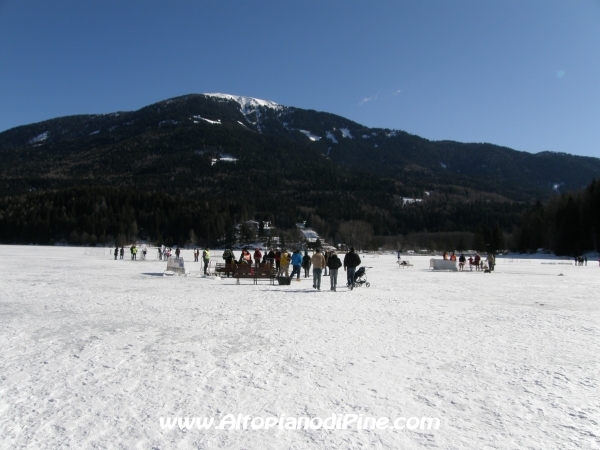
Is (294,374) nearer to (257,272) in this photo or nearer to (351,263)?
(351,263)

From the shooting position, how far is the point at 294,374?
18.7 ft

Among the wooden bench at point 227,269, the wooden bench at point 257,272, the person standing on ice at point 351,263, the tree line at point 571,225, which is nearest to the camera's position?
the person standing on ice at point 351,263

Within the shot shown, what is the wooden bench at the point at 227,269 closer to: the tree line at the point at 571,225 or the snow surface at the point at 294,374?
the snow surface at the point at 294,374

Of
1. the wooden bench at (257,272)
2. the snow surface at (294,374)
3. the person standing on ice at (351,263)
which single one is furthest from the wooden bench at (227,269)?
the snow surface at (294,374)

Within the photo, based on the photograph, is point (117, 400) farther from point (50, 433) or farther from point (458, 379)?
point (458, 379)

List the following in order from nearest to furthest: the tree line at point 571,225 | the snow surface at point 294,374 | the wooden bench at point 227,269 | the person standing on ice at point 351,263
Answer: the snow surface at point 294,374, the person standing on ice at point 351,263, the wooden bench at point 227,269, the tree line at point 571,225

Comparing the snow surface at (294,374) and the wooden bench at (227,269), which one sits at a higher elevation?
the wooden bench at (227,269)

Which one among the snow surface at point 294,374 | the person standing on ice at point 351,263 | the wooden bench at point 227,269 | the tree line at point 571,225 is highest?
the tree line at point 571,225

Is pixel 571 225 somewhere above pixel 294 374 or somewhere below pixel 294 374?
above

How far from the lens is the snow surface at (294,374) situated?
4.11 m

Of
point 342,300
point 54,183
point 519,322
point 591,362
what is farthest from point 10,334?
point 54,183

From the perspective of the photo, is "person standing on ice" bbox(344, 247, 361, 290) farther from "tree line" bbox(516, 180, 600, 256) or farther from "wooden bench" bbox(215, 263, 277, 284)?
"tree line" bbox(516, 180, 600, 256)

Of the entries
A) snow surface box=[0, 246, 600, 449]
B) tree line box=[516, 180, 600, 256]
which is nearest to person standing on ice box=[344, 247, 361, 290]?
snow surface box=[0, 246, 600, 449]

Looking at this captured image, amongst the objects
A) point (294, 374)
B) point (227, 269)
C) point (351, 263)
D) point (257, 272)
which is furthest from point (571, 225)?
point (294, 374)
